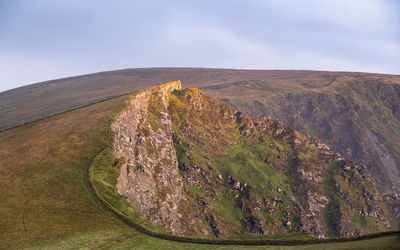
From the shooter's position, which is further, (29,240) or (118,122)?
(118,122)

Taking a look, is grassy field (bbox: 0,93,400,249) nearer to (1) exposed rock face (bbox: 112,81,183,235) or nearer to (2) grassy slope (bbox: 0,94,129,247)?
(2) grassy slope (bbox: 0,94,129,247)

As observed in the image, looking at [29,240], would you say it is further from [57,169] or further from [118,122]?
[118,122]

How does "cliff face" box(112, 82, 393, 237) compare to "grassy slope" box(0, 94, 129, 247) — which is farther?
"cliff face" box(112, 82, 393, 237)

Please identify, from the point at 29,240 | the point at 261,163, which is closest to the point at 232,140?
the point at 261,163

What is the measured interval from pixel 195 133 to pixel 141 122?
44831mm

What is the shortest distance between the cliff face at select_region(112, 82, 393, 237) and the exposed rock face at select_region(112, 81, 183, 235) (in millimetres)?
391

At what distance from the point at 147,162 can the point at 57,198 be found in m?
46.0

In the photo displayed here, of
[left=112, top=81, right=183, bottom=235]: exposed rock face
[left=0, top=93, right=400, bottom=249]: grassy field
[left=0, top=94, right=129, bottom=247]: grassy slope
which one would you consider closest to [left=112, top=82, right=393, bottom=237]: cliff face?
[left=112, top=81, right=183, bottom=235]: exposed rock face

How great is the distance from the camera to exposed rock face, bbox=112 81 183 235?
8956 cm

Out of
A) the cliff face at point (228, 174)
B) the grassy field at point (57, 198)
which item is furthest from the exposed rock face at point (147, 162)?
the grassy field at point (57, 198)

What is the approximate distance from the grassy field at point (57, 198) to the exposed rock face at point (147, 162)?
350 inches

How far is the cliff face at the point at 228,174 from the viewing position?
105 m

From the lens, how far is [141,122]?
116562 millimetres

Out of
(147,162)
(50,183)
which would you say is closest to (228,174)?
(147,162)
